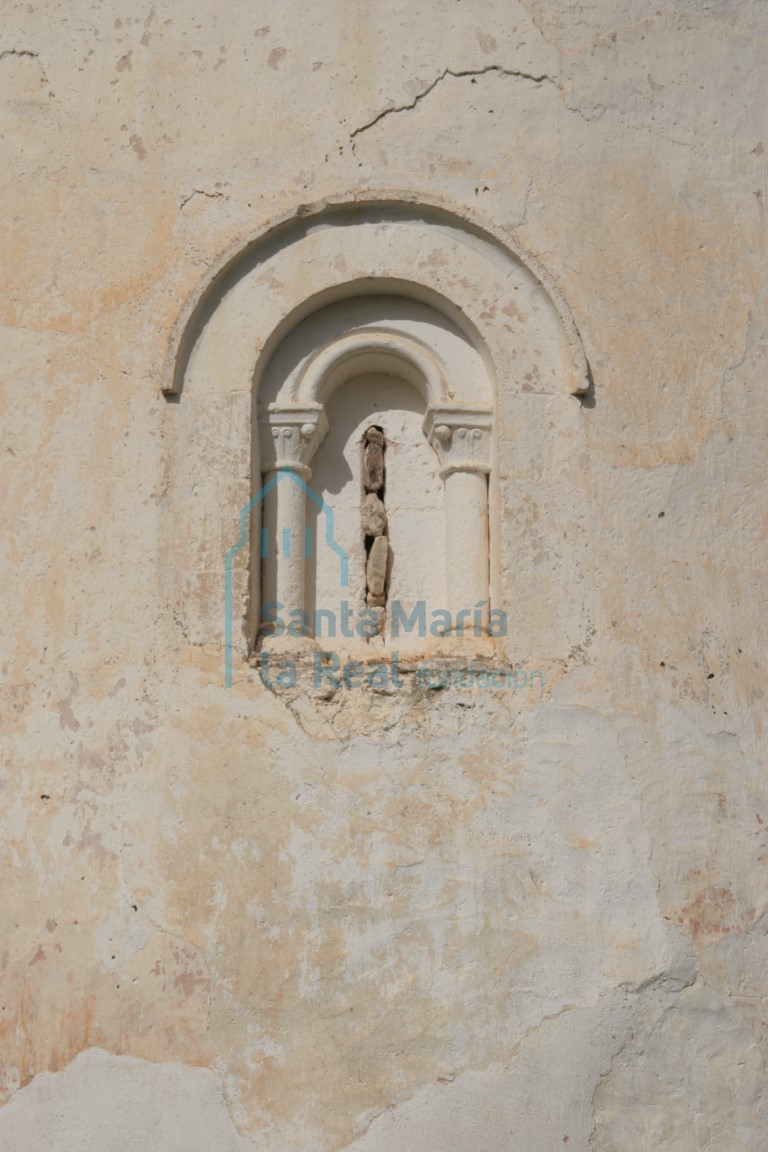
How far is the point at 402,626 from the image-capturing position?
4.55 m

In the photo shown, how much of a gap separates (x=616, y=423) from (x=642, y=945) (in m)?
1.79

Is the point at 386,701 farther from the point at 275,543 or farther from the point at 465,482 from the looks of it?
the point at 465,482

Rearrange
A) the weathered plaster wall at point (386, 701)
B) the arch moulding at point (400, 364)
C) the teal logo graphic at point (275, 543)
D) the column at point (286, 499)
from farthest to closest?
the column at point (286, 499) < the arch moulding at point (400, 364) < the teal logo graphic at point (275, 543) < the weathered plaster wall at point (386, 701)

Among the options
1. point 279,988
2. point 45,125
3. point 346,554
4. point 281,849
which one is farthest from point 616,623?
point 45,125

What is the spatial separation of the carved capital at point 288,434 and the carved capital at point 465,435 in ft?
1.46

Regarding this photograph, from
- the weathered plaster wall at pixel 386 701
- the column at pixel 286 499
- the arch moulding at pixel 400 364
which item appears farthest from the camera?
the column at pixel 286 499

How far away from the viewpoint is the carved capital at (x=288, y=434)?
14.8ft

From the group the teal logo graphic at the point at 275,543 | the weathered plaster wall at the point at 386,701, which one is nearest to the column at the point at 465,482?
the weathered plaster wall at the point at 386,701

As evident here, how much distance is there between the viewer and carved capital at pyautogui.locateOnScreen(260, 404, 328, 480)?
4516mm

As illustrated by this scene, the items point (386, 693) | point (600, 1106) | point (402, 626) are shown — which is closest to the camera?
point (600, 1106)

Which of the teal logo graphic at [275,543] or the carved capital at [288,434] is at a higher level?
the carved capital at [288,434]

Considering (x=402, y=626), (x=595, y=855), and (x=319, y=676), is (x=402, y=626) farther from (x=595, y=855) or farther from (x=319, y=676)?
(x=595, y=855)

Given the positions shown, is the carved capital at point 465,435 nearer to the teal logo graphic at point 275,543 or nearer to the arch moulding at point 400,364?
the arch moulding at point 400,364

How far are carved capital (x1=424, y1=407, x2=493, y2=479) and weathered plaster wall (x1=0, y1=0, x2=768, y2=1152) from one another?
0.33m
